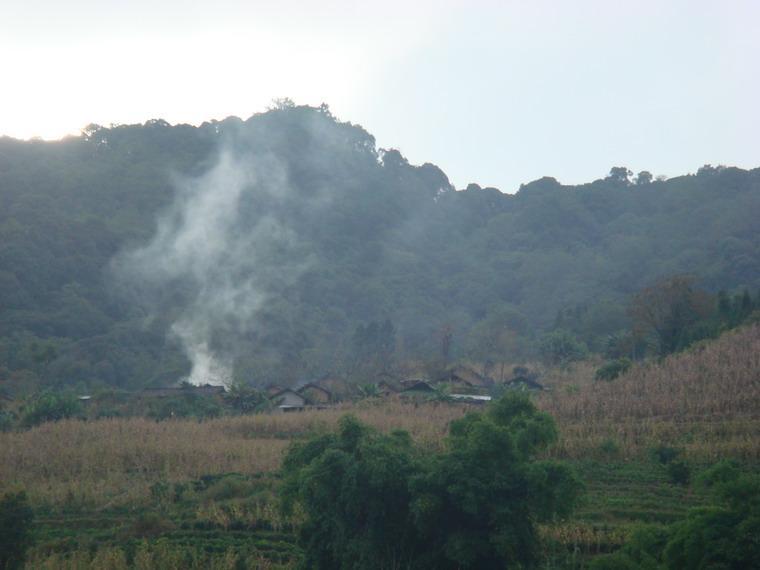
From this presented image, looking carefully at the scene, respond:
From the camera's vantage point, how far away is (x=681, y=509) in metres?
16.6

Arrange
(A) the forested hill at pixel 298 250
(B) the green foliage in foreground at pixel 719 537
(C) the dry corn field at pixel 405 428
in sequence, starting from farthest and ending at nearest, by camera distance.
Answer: (A) the forested hill at pixel 298 250
(C) the dry corn field at pixel 405 428
(B) the green foliage in foreground at pixel 719 537

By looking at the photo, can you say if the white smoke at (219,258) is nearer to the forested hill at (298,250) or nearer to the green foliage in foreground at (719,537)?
the forested hill at (298,250)

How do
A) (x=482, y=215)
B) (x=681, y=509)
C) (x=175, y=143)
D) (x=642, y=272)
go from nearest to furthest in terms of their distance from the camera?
(x=681, y=509), (x=642, y=272), (x=175, y=143), (x=482, y=215)

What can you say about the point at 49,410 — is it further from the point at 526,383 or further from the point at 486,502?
the point at 486,502

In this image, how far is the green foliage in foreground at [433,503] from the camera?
10.8 m

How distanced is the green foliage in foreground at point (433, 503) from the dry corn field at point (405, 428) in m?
9.88

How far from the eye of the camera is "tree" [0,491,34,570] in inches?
496

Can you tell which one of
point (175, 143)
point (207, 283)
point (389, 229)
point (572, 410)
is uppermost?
point (175, 143)

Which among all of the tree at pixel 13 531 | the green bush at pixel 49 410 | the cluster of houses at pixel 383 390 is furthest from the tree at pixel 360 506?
the cluster of houses at pixel 383 390

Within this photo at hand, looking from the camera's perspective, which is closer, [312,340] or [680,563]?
[680,563]

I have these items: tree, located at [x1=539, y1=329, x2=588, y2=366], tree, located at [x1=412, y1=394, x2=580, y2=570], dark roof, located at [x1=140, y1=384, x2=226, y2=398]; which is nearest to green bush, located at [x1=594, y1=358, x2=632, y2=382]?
tree, located at [x1=539, y1=329, x2=588, y2=366]

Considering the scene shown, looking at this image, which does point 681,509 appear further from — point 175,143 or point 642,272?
point 175,143

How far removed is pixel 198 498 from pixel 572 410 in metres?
11.9

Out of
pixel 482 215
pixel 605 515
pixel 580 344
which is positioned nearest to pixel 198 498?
pixel 605 515
